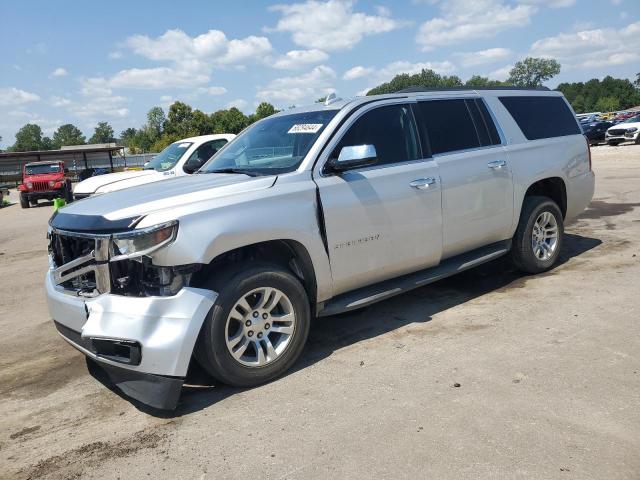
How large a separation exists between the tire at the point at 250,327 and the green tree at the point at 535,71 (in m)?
171

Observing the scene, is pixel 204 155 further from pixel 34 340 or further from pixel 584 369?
pixel 584 369

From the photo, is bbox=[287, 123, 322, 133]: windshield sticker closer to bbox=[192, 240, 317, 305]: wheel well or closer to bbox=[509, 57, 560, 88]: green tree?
bbox=[192, 240, 317, 305]: wheel well

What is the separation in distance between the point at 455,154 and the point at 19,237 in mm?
11569

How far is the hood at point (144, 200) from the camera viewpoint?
11.4 ft

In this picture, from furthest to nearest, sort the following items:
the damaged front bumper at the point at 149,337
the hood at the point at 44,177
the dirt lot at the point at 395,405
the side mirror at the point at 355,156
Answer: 1. the hood at the point at 44,177
2. the side mirror at the point at 355,156
3. the damaged front bumper at the point at 149,337
4. the dirt lot at the point at 395,405

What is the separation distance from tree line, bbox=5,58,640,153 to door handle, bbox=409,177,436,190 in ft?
219

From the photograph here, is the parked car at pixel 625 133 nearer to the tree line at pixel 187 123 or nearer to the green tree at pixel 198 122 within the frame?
the tree line at pixel 187 123

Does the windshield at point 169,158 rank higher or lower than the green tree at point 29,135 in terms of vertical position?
lower

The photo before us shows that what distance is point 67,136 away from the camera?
162 metres

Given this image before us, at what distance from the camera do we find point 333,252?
4078mm

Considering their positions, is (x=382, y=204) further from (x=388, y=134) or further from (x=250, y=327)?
(x=250, y=327)

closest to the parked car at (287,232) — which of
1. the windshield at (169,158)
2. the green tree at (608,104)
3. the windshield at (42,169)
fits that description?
the windshield at (169,158)

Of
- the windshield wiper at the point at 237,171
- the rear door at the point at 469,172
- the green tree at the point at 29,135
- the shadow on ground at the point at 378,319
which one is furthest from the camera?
the green tree at the point at 29,135

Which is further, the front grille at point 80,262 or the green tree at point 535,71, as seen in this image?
the green tree at point 535,71
